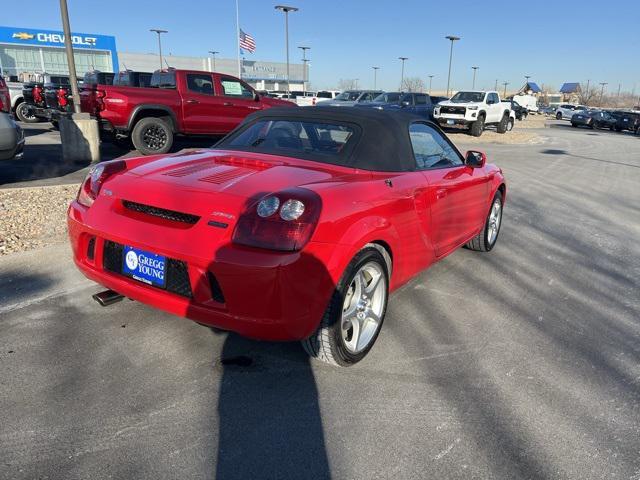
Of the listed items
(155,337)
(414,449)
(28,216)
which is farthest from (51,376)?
(28,216)

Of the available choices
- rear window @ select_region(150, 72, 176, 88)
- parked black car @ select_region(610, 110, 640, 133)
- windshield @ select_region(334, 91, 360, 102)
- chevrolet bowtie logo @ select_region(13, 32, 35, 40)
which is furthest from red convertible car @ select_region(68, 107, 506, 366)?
chevrolet bowtie logo @ select_region(13, 32, 35, 40)

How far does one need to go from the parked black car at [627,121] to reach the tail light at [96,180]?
125ft

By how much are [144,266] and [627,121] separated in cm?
3885

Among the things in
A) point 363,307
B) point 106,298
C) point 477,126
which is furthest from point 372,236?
point 477,126

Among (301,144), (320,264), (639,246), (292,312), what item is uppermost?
(301,144)

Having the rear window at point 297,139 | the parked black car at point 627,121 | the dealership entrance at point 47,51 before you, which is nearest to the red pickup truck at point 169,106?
the rear window at point 297,139

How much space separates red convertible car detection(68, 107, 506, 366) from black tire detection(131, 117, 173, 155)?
7.05 meters

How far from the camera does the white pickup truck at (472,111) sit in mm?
20859

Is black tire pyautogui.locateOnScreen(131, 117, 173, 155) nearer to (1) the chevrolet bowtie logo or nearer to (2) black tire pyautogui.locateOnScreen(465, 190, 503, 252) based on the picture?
(2) black tire pyautogui.locateOnScreen(465, 190, 503, 252)

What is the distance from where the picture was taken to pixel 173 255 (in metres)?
2.50

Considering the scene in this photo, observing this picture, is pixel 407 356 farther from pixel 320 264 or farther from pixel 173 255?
pixel 173 255

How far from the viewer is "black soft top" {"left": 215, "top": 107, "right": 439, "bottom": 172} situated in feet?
10.7

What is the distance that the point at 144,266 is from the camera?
2645 millimetres

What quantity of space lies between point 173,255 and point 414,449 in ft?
Answer: 5.03
